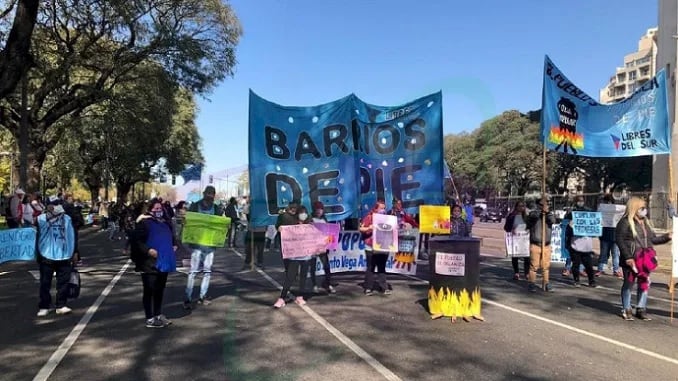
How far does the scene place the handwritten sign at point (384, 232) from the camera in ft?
32.1

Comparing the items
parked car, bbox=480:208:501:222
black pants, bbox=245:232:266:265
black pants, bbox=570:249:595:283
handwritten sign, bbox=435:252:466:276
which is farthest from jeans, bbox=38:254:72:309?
parked car, bbox=480:208:501:222

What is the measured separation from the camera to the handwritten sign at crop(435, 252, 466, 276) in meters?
7.86

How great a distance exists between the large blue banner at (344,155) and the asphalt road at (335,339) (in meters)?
1.71

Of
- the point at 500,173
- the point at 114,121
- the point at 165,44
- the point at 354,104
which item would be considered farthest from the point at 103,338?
the point at 500,173

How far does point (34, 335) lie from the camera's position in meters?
6.73

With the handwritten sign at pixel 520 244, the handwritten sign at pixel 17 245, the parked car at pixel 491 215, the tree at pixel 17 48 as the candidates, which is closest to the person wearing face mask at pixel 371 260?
the handwritten sign at pixel 520 244

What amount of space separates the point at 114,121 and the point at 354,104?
60.7ft

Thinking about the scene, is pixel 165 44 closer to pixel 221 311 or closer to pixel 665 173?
pixel 221 311

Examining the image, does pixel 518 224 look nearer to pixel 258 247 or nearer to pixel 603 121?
pixel 603 121

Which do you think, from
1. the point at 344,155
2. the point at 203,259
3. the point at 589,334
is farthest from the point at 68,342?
the point at 589,334

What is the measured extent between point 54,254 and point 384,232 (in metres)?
5.07

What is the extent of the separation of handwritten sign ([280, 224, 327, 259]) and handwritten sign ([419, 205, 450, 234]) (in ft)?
7.69

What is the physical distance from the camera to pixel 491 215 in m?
52.5

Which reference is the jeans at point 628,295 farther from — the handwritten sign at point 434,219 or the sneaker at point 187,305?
the sneaker at point 187,305
